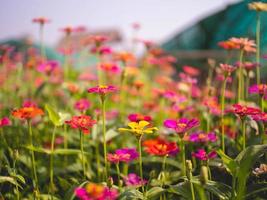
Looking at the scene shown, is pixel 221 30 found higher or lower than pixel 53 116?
higher

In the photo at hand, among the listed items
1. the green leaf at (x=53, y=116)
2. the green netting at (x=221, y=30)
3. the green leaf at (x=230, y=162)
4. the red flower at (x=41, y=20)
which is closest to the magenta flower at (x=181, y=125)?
the green leaf at (x=230, y=162)

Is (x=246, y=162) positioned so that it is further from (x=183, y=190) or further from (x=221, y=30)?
(x=221, y=30)

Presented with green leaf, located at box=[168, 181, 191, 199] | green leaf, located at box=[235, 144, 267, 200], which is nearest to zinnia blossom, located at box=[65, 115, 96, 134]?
green leaf, located at box=[168, 181, 191, 199]

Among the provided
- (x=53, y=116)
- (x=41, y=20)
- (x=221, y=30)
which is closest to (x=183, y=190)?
(x=53, y=116)

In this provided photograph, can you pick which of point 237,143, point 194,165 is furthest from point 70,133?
point 237,143

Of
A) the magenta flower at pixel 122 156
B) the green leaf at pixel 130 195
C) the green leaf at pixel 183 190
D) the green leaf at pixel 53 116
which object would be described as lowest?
the green leaf at pixel 130 195

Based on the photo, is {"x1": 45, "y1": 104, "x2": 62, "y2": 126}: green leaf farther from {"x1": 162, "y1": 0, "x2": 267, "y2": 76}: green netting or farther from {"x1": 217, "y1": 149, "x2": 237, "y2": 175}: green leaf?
{"x1": 162, "y1": 0, "x2": 267, "y2": 76}: green netting

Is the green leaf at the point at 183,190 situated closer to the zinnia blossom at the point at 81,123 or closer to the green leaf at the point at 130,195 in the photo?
the green leaf at the point at 130,195

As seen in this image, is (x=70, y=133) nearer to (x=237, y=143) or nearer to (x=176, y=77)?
(x=237, y=143)

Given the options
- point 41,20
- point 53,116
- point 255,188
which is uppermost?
point 41,20

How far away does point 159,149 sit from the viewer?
0.97 metres

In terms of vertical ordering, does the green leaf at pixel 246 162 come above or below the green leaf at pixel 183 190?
above

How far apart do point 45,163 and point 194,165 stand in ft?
1.55

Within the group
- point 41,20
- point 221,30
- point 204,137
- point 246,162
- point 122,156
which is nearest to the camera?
point 246,162
